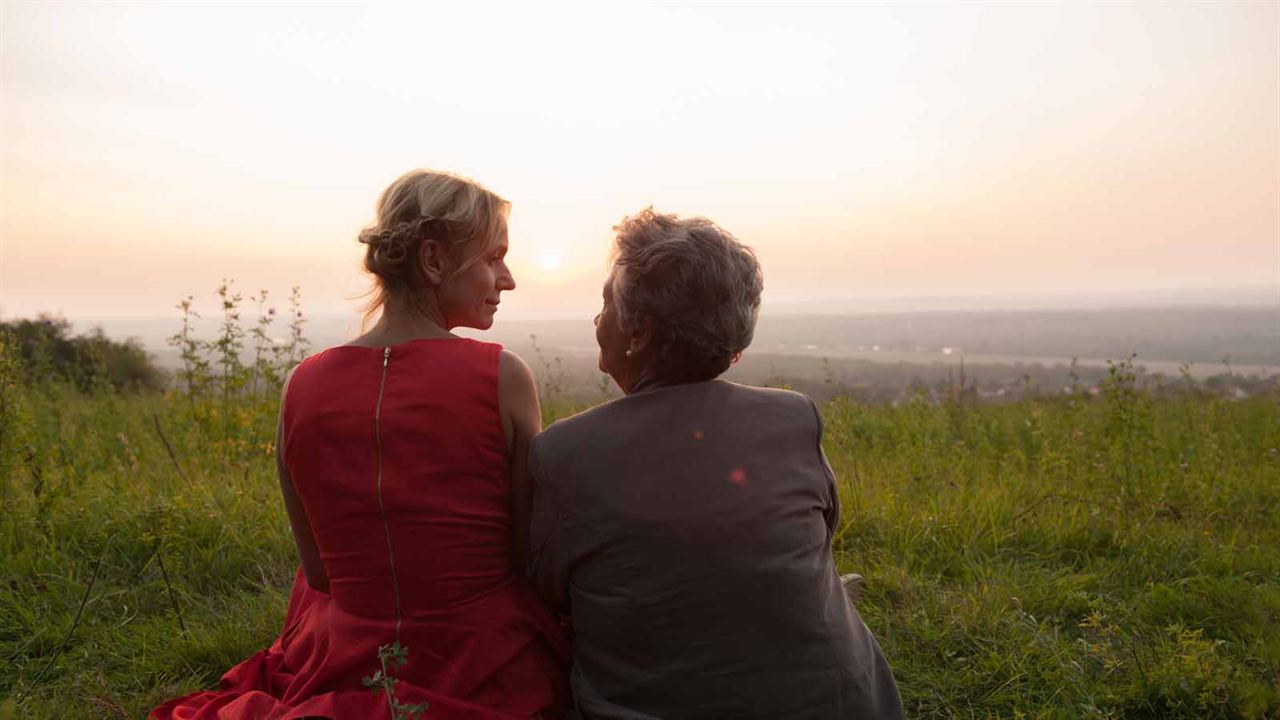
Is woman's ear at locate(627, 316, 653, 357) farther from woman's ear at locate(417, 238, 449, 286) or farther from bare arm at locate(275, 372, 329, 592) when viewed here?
bare arm at locate(275, 372, 329, 592)

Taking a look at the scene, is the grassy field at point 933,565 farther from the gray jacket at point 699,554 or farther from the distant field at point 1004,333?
the distant field at point 1004,333

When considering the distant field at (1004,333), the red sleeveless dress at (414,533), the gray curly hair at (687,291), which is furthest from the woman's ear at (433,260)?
the distant field at (1004,333)

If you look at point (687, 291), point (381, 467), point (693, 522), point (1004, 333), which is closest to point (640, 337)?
point (687, 291)

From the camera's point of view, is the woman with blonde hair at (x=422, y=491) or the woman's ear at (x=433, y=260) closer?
the woman with blonde hair at (x=422, y=491)

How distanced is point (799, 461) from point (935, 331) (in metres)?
67.7

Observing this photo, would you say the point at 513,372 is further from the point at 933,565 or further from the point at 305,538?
the point at 933,565

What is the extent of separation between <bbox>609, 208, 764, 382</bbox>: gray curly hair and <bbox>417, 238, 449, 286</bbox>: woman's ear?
537mm

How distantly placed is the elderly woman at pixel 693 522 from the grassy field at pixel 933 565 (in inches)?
53.0

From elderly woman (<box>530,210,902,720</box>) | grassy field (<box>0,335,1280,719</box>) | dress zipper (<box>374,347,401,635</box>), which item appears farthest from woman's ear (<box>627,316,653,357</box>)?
grassy field (<box>0,335,1280,719</box>)

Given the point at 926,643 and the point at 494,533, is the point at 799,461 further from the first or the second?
the point at 926,643

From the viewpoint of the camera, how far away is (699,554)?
189cm

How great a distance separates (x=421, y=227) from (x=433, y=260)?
0.35 ft

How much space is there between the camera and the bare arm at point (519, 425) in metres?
2.23

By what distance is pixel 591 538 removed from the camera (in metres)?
1.99
